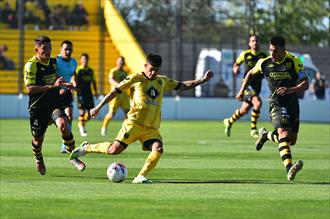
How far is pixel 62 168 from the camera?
17.3 meters

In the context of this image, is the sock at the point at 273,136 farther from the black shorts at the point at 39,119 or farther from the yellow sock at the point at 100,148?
the black shorts at the point at 39,119

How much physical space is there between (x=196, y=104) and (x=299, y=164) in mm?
26558

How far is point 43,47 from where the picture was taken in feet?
52.7

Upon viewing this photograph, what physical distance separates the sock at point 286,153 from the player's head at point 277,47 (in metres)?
1.26

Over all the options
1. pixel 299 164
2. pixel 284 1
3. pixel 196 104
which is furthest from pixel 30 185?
pixel 284 1

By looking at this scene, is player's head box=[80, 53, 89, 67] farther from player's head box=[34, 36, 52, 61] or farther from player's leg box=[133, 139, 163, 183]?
player's leg box=[133, 139, 163, 183]

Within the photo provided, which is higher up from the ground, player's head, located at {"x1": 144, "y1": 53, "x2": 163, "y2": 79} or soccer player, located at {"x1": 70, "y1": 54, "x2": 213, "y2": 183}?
player's head, located at {"x1": 144, "y1": 53, "x2": 163, "y2": 79}

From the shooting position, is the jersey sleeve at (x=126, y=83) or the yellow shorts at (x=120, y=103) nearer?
the jersey sleeve at (x=126, y=83)

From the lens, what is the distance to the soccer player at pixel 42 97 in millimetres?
16094

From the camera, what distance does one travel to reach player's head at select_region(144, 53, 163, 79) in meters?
15.0

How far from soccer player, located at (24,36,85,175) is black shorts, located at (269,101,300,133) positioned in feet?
10.0

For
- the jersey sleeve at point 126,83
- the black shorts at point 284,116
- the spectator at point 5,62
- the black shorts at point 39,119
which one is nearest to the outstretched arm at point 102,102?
the jersey sleeve at point 126,83

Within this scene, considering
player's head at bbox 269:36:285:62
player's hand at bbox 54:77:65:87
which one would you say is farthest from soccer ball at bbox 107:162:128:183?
player's head at bbox 269:36:285:62

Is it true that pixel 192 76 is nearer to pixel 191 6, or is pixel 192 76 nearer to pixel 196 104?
pixel 196 104
